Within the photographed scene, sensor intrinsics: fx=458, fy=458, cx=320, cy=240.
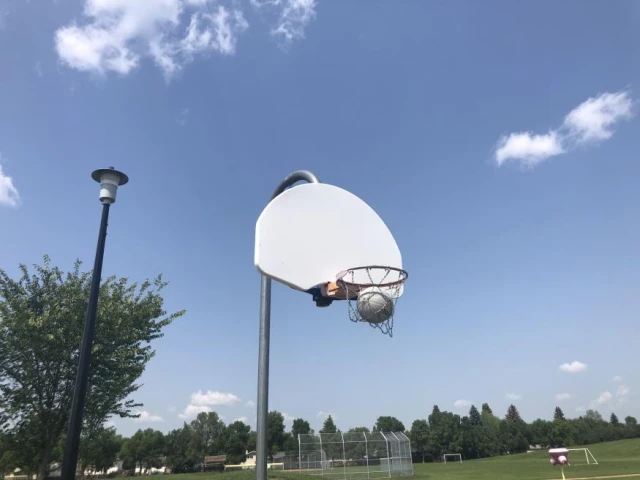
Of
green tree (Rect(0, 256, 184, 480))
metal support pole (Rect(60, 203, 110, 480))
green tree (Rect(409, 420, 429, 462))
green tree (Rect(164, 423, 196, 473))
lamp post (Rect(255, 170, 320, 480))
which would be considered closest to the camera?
lamp post (Rect(255, 170, 320, 480))

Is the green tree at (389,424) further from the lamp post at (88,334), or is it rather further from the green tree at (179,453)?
the lamp post at (88,334)

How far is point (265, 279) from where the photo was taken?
6988 mm

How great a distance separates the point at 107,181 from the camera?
888 cm

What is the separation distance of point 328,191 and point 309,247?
1246 millimetres

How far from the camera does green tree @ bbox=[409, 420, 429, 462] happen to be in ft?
245

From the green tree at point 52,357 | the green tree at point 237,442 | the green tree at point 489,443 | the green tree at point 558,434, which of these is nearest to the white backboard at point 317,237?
the green tree at point 52,357

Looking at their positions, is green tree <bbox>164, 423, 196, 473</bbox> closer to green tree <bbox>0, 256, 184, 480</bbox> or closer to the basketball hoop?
green tree <bbox>0, 256, 184, 480</bbox>

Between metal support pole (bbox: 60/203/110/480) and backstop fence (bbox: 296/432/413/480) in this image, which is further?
backstop fence (bbox: 296/432/413/480)

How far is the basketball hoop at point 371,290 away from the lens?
7.13 metres

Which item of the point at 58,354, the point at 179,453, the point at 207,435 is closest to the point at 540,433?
the point at 207,435

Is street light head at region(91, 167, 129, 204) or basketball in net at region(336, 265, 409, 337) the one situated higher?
street light head at region(91, 167, 129, 204)

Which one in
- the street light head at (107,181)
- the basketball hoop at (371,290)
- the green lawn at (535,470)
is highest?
the street light head at (107,181)

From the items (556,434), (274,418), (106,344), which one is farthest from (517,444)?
(106,344)

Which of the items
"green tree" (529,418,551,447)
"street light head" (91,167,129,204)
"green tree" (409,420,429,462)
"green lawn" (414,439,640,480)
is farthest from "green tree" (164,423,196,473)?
"street light head" (91,167,129,204)
